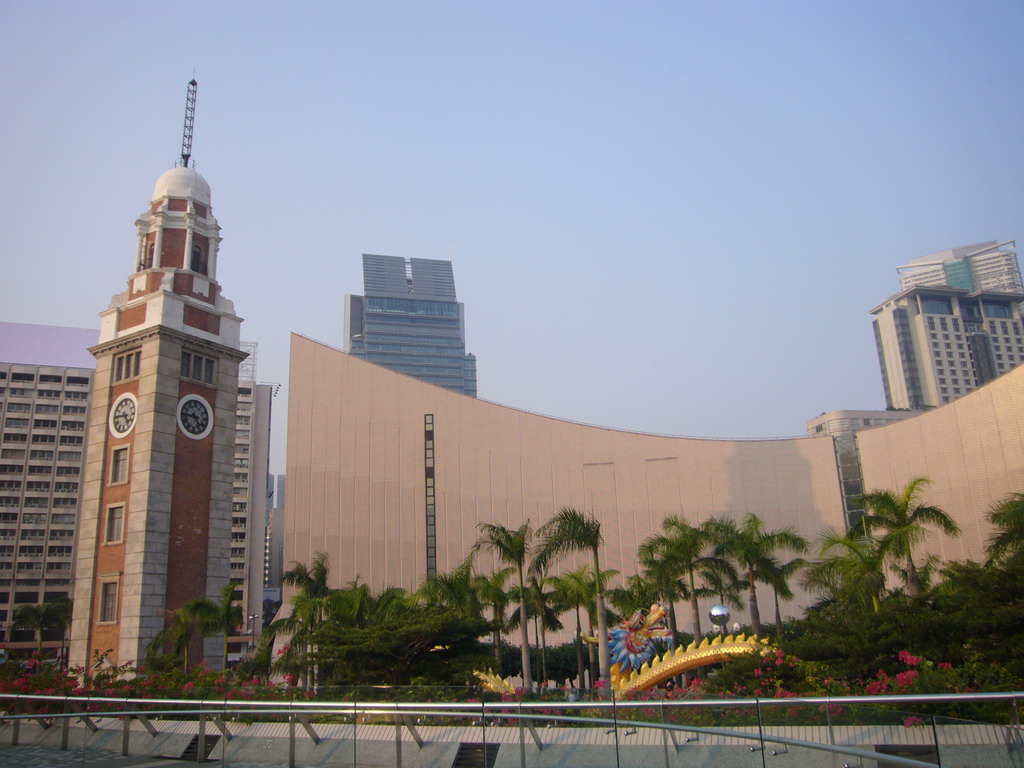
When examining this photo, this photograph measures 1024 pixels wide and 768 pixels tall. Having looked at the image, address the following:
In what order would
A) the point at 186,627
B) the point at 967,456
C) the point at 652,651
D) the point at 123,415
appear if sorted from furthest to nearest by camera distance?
the point at 967,456
the point at 123,415
the point at 186,627
the point at 652,651

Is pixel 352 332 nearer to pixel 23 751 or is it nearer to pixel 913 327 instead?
pixel 913 327

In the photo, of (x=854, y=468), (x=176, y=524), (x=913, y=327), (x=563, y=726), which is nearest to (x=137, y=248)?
(x=176, y=524)

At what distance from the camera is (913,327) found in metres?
114

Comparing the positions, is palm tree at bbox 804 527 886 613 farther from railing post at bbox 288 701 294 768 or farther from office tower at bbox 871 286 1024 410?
office tower at bbox 871 286 1024 410

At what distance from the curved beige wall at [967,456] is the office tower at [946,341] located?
248 feet

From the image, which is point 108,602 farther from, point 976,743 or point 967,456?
point 967,456

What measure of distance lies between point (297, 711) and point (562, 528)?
11749 mm

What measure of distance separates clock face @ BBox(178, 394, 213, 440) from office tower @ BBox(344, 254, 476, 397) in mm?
108680

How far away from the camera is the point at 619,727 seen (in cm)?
799

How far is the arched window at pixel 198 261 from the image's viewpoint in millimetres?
31686

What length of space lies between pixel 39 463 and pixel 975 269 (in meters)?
146

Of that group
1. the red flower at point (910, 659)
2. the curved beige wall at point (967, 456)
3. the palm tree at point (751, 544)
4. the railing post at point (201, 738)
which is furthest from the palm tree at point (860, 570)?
the curved beige wall at point (967, 456)

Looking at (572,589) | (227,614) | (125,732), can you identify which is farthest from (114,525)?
(125,732)

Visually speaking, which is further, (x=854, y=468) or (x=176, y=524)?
(x=854, y=468)
